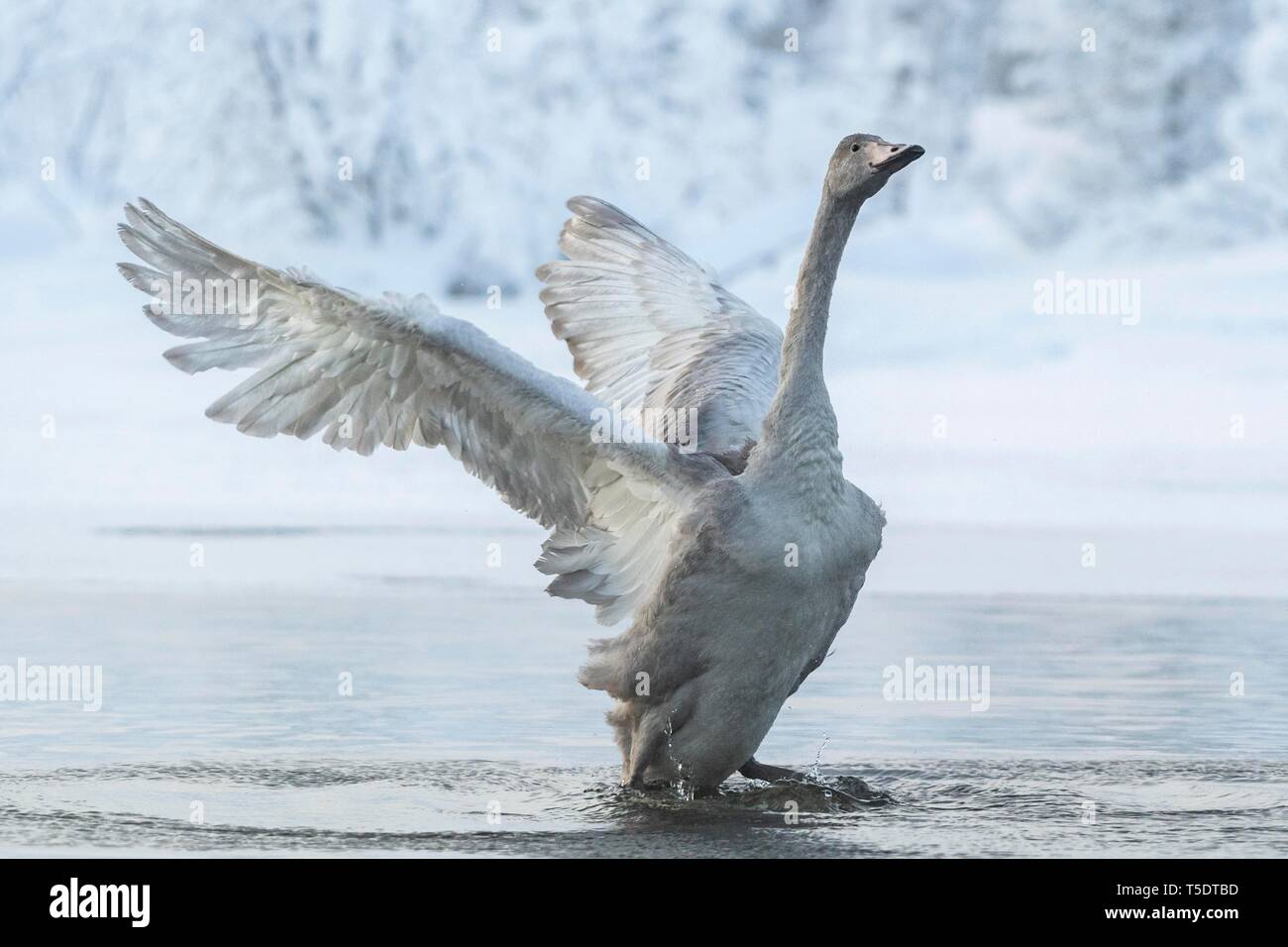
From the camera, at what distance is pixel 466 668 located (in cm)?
1194

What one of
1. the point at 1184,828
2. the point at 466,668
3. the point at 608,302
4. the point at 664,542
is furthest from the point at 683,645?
the point at 466,668

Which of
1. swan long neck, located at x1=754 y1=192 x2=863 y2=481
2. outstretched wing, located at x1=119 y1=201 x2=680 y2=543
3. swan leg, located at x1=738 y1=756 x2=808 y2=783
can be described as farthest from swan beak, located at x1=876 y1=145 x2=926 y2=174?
swan leg, located at x1=738 y1=756 x2=808 y2=783

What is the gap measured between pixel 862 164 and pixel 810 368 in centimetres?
86

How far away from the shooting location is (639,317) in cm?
1083

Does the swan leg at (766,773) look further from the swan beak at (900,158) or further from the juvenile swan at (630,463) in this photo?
the swan beak at (900,158)

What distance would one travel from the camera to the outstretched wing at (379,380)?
7949 millimetres

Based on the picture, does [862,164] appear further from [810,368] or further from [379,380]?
[379,380]

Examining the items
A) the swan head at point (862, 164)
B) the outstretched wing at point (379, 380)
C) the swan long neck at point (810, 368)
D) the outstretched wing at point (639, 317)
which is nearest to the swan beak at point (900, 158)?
the swan head at point (862, 164)

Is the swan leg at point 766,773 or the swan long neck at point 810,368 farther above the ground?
the swan long neck at point 810,368

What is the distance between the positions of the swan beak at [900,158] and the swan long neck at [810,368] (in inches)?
14.4

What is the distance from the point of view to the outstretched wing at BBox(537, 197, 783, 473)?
34.5ft

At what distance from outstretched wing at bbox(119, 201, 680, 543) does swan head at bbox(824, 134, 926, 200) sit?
1.35 m

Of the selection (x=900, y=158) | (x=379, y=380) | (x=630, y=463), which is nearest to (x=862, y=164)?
(x=900, y=158)

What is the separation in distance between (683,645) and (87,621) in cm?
699
